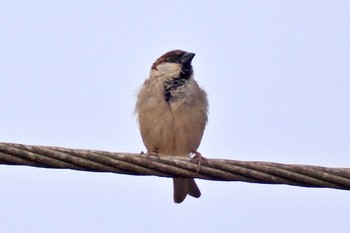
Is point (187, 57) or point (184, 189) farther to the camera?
point (187, 57)

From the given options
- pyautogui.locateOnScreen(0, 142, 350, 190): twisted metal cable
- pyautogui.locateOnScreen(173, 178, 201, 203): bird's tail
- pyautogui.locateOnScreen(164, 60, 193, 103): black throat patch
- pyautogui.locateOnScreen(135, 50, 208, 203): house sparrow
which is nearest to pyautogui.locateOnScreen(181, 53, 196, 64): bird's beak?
pyautogui.locateOnScreen(135, 50, 208, 203): house sparrow

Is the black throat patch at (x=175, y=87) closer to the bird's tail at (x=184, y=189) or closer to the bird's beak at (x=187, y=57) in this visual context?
the bird's beak at (x=187, y=57)

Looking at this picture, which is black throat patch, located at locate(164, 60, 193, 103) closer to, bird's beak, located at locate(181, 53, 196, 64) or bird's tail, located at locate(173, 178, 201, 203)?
bird's beak, located at locate(181, 53, 196, 64)

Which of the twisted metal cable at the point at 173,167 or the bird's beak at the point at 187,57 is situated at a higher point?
the bird's beak at the point at 187,57

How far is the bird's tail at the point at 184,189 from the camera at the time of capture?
239 inches

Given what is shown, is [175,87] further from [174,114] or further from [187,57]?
[187,57]

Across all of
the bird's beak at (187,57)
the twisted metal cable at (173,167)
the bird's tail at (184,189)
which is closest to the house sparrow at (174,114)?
the bird's tail at (184,189)

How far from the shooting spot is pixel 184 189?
6188mm

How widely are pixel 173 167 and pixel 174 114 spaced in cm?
231

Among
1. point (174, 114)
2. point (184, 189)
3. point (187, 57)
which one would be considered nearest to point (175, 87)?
point (174, 114)

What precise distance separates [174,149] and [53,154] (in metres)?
2.84

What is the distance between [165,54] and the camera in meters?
6.63

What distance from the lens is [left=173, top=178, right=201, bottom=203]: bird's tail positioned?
6.08m

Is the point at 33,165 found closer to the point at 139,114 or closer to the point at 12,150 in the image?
the point at 12,150
